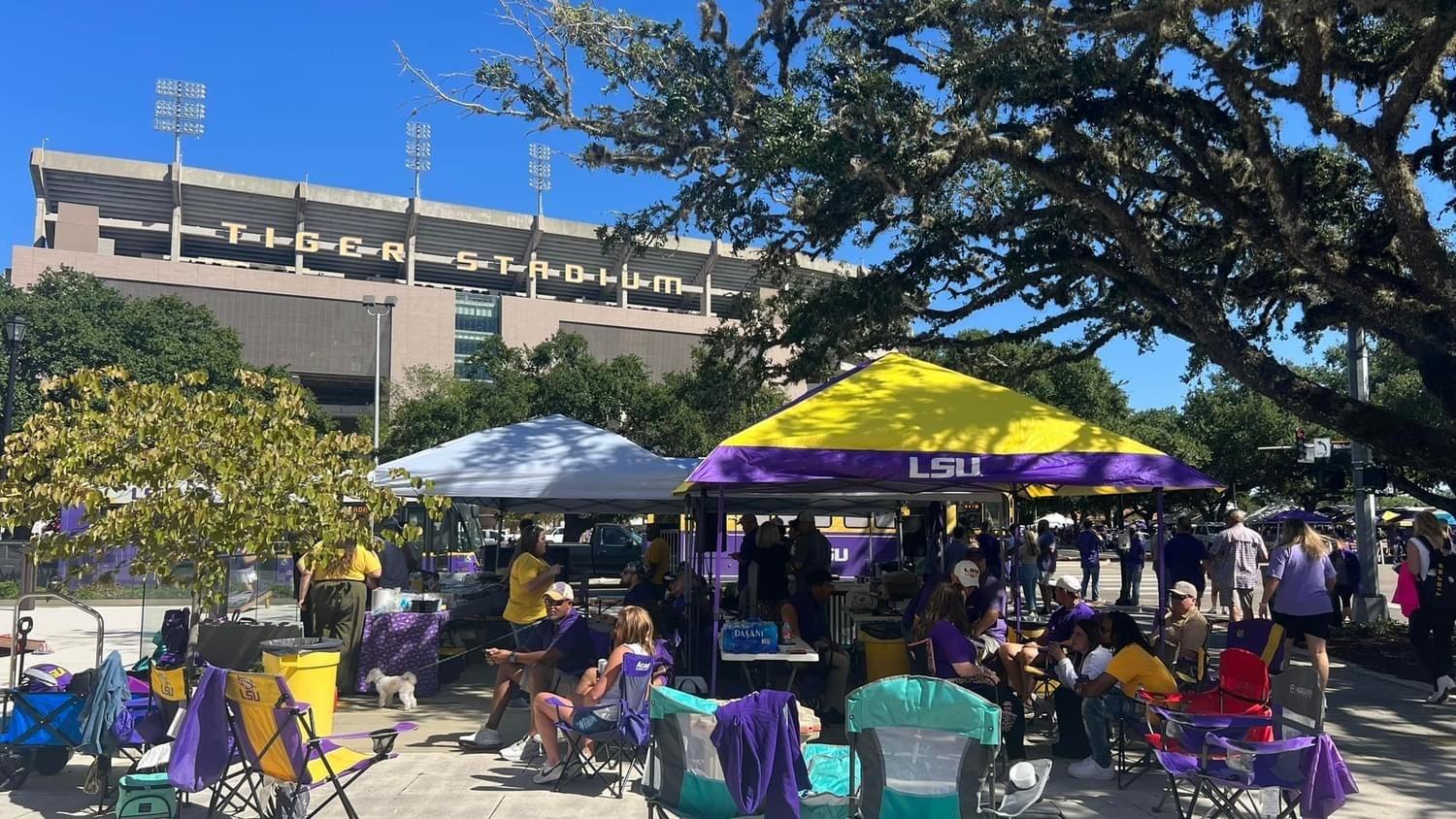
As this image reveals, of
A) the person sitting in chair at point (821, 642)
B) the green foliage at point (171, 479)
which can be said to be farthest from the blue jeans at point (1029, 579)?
the green foliage at point (171, 479)

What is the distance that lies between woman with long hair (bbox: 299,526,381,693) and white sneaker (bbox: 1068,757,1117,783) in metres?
6.23

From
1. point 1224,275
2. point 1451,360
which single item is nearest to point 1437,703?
point 1451,360

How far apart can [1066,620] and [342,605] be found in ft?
20.5

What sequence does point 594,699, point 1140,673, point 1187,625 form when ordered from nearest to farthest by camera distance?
1. point 1140,673
2. point 594,699
3. point 1187,625

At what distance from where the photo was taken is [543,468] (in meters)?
10.7

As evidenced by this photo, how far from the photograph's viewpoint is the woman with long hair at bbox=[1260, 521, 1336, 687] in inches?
316

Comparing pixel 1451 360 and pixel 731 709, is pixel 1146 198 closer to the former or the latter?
pixel 1451 360

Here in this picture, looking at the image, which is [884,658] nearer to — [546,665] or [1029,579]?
[546,665]

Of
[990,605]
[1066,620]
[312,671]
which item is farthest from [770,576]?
[312,671]

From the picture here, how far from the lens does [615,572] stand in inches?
1003

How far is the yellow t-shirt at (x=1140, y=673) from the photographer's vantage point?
20.0ft

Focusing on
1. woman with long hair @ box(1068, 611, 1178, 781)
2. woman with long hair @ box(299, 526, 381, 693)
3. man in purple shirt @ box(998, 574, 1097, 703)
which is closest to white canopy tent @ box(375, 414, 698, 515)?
woman with long hair @ box(299, 526, 381, 693)

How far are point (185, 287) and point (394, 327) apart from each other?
13189 mm

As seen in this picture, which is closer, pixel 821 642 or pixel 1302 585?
pixel 1302 585
